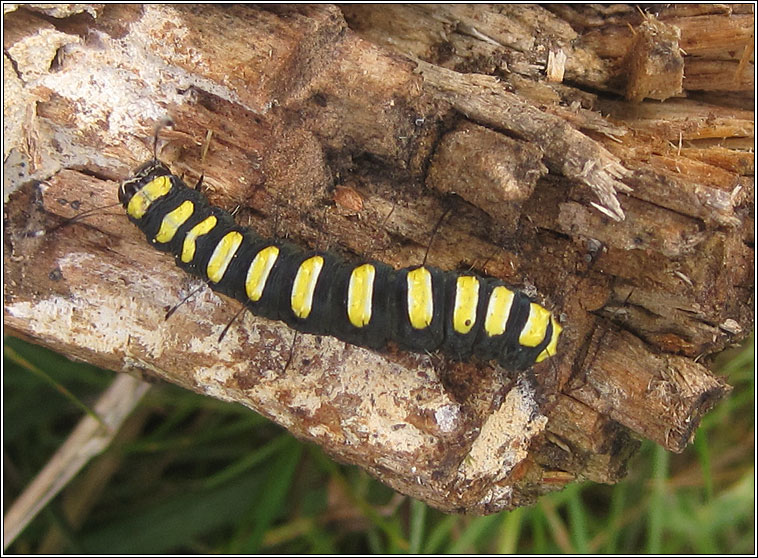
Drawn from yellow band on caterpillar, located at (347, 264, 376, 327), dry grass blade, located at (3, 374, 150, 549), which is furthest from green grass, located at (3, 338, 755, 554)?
yellow band on caterpillar, located at (347, 264, 376, 327)

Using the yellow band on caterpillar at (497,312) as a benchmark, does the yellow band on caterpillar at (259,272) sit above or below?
below

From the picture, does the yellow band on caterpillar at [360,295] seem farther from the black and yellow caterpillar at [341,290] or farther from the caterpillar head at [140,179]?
the caterpillar head at [140,179]

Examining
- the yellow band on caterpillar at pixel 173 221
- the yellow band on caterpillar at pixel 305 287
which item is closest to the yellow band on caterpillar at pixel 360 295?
the yellow band on caterpillar at pixel 305 287

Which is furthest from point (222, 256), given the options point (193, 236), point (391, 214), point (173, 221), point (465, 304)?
point (465, 304)

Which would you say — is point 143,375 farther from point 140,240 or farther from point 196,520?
point 196,520

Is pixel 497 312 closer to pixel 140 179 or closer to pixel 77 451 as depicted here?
pixel 140 179
